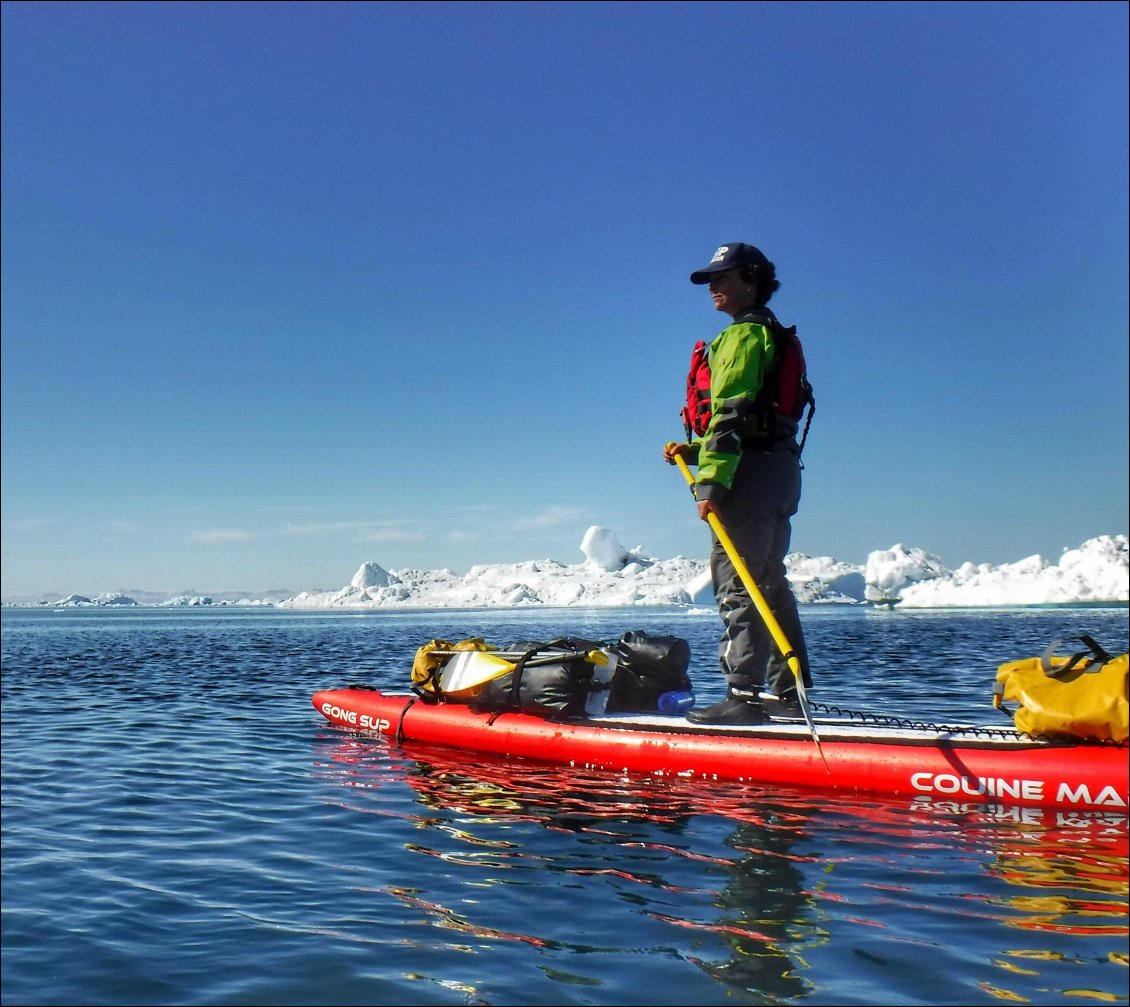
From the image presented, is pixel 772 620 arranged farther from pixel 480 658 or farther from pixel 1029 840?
pixel 480 658

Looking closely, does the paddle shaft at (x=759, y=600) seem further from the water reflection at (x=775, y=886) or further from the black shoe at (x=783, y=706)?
the water reflection at (x=775, y=886)

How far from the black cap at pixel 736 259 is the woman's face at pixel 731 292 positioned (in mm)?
54

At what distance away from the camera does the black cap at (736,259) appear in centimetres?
718

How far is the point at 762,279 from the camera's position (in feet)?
23.9

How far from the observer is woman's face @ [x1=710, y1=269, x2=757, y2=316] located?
7.23m

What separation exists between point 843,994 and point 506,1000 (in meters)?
1.26

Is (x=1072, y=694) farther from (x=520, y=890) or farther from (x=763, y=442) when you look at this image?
(x=520, y=890)

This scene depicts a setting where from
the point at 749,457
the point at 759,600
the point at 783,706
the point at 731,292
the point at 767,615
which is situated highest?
the point at 731,292

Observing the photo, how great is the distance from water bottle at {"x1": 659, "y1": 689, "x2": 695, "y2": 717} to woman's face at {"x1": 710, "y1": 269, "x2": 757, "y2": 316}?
3758mm

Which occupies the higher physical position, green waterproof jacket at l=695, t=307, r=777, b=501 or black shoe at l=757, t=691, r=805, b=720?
green waterproof jacket at l=695, t=307, r=777, b=501

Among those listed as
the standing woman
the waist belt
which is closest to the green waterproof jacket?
the standing woman

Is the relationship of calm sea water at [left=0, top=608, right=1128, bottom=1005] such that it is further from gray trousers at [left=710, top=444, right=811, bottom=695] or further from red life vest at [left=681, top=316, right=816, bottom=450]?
red life vest at [left=681, top=316, right=816, bottom=450]

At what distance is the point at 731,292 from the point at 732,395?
982 millimetres

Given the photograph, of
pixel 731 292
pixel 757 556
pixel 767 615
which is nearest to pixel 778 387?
pixel 731 292
